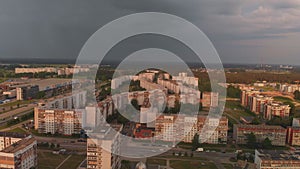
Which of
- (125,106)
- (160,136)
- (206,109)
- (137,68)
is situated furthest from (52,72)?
(160,136)

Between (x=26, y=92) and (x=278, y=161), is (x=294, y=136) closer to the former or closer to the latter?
(x=278, y=161)

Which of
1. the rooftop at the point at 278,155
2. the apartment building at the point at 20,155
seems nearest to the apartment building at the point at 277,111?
the rooftop at the point at 278,155

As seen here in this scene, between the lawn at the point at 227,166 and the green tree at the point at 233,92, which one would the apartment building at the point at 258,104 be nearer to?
the green tree at the point at 233,92

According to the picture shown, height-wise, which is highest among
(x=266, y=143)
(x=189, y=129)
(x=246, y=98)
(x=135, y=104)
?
(x=246, y=98)

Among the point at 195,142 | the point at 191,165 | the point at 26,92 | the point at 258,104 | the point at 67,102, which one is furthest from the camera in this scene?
the point at 26,92

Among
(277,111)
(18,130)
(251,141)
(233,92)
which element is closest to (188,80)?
(233,92)

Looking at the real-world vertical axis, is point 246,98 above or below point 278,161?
above
